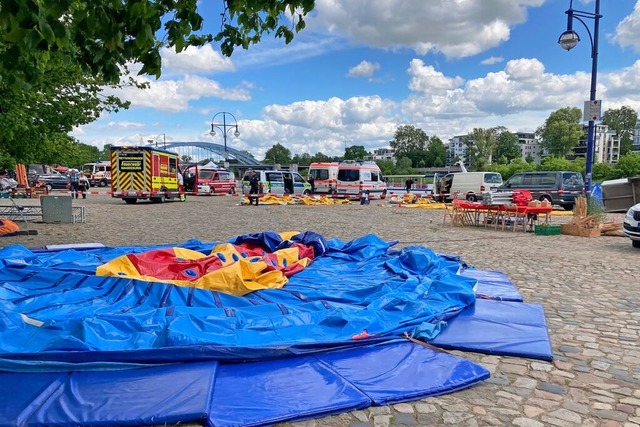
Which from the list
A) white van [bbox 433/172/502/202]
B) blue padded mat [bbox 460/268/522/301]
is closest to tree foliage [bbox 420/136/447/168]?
white van [bbox 433/172/502/202]

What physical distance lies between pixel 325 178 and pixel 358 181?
2433 millimetres

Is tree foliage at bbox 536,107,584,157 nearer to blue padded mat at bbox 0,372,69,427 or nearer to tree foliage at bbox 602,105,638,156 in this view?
tree foliage at bbox 602,105,638,156

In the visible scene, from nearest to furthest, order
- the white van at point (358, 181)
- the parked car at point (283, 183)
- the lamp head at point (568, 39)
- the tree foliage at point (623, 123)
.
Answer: the lamp head at point (568, 39)
the white van at point (358, 181)
the parked car at point (283, 183)
the tree foliage at point (623, 123)

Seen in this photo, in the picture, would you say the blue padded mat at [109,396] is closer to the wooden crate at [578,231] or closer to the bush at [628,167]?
the wooden crate at [578,231]

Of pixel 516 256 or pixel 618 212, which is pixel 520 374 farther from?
pixel 618 212

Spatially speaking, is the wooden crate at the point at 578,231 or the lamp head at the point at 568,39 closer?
the wooden crate at the point at 578,231

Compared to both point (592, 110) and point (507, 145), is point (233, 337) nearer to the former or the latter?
point (592, 110)

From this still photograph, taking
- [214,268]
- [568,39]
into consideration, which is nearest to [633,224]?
[568,39]

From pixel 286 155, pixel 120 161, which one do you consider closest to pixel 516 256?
pixel 120 161

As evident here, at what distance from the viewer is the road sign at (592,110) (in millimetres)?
12941

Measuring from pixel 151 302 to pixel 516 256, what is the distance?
705 centimetres

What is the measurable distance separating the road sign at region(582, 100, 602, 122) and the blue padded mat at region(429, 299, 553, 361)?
9.92m

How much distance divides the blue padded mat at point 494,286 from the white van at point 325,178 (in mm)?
23703

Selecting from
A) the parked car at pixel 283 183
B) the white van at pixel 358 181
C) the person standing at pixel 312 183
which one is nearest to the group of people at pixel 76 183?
the parked car at pixel 283 183
